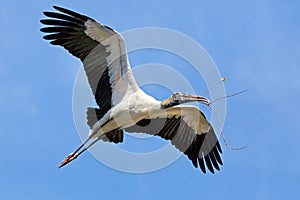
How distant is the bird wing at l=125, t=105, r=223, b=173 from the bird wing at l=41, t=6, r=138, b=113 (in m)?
1.81

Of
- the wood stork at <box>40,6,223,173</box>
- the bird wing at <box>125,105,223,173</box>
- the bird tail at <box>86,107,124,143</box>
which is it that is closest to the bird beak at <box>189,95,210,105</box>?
the wood stork at <box>40,6,223,173</box>

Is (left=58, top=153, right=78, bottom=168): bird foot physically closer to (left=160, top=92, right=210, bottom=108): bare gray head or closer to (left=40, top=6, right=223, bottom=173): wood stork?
(left=40, top=6, right=223, bottom=173): wood stork

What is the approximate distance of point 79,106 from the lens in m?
19.6

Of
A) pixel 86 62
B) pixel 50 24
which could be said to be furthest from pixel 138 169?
pixel 50 24

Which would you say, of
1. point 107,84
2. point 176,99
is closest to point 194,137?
point 176,99

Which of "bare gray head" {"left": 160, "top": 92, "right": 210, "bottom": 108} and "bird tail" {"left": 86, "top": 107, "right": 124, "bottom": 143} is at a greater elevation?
"bare gray head" {"left": 160, "top": 92, "right": 210, "bottom": 108}

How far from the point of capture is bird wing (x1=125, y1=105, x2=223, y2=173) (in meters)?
20.8

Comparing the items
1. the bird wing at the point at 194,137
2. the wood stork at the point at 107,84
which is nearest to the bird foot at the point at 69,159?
the wood stork at the point at 107,84

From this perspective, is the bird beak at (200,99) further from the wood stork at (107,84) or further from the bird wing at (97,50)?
the bird wing at (97,50)

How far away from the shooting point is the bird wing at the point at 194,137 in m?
20.8

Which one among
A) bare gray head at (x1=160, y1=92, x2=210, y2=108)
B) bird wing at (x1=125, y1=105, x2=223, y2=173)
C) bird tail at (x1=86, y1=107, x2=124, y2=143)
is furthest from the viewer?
bird wing at (x1=125, y1=105, x2=223, y2=173)

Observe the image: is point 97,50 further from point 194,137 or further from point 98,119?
point 194,137

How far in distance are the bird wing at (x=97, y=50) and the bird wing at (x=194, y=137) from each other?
1.81m

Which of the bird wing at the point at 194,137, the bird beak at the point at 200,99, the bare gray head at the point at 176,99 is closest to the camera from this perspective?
the bird beak at the point at 200,99
